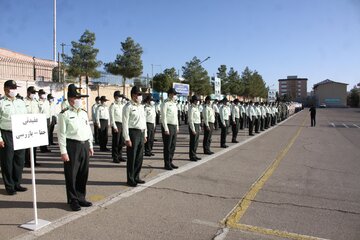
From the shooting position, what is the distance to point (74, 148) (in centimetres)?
574

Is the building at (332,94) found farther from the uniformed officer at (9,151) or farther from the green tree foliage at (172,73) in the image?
the uniformed officer at (9,151)

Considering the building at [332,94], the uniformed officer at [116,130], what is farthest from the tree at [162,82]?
the building at [332,94]

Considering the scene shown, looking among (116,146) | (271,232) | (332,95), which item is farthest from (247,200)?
(332,95)

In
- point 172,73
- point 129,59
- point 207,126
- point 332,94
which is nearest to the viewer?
point 207,126

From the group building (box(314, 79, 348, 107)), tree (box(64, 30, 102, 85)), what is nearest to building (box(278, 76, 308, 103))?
building (box(314, 79, 348, 107))

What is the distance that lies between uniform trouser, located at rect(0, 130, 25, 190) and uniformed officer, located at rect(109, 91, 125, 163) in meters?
3.56

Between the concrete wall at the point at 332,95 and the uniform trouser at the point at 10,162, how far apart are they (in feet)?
469

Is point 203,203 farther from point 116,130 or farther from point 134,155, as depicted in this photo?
point 116,130

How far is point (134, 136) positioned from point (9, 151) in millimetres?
2410

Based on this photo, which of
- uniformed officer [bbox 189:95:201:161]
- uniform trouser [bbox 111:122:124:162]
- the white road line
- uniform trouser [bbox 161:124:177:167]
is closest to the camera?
the white road line

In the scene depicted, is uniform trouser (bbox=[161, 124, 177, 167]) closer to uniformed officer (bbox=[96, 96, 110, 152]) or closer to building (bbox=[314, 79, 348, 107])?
uniformed officer (bbox=[96, 96, 110, 152])

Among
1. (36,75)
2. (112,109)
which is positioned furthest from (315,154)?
(36,75)

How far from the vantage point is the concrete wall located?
138000mm

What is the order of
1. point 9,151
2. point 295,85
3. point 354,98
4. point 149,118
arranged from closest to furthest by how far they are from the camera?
point 9,151
point 149,118
point 354,98
point 295,85
